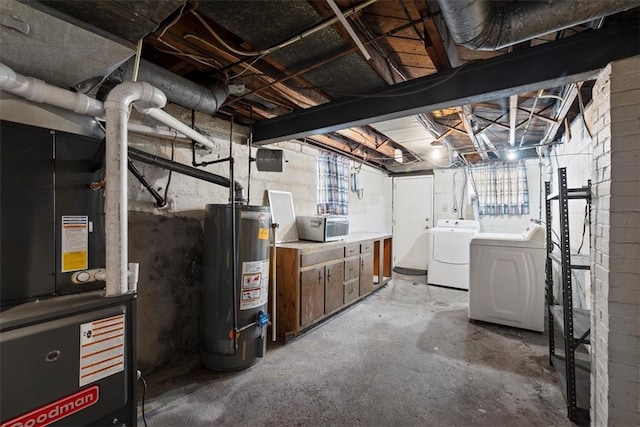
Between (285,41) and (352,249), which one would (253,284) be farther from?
(285,41)

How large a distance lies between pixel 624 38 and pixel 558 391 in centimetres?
226

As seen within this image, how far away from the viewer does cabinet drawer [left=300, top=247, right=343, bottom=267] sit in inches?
108

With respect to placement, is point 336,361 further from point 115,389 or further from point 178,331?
point 115,389

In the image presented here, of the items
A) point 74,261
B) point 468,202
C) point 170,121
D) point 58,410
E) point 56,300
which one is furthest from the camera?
point 468,202

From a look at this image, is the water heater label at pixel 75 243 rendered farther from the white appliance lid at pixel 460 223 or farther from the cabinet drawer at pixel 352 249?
the white appliance lid at pixel 460 223

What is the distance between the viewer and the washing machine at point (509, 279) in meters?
2.94

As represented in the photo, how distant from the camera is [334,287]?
322cm

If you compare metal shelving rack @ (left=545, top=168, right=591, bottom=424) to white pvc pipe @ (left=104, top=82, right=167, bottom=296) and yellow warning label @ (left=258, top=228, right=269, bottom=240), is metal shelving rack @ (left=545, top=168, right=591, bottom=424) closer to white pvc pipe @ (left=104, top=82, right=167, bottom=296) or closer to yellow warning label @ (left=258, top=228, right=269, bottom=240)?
yellow warning label @ (left=258, top=228, right=269, bottom=240)

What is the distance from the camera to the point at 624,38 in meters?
1.39

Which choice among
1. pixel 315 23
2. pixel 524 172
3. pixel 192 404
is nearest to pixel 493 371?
pixel 192 404

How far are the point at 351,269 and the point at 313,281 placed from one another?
2.67 ft

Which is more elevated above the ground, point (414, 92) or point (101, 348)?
point (414, 92)

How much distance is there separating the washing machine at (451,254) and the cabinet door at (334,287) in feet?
7.29

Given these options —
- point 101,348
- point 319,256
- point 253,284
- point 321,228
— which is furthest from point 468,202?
point 101,348
